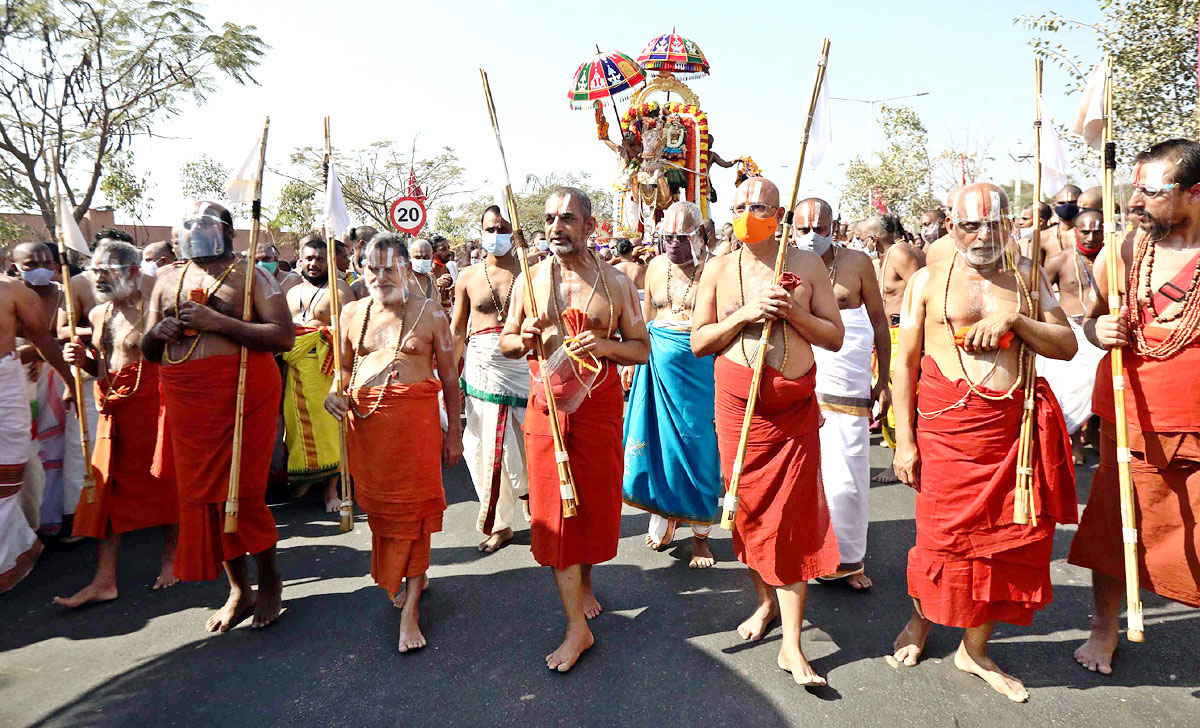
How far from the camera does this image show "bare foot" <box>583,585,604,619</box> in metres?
4.05

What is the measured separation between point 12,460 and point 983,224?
17.5 ft

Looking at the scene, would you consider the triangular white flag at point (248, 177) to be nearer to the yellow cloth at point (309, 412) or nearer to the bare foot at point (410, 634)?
the yellow cloth at point (309, 412)

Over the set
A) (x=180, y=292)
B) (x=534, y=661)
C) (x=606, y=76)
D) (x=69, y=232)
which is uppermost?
(x=606, y=76)

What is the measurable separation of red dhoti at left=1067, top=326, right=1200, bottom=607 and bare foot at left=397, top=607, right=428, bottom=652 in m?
3.22

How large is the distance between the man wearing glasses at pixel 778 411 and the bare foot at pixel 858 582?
2.83 ft

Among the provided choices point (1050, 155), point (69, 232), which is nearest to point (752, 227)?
point (1050, 155)

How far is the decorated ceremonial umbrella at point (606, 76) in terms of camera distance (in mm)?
14547

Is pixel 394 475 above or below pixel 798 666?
above

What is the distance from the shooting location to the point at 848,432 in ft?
14.6

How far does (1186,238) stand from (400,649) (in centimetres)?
400

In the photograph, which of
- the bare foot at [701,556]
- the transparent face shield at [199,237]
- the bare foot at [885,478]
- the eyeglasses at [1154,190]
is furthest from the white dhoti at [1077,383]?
the transparent face shield at [199,237]

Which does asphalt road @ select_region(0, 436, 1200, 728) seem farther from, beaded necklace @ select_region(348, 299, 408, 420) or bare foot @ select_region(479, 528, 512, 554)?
beaded necklace @ select_region(348, 299, 408, 420)

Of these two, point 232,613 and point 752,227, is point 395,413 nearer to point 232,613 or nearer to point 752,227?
point 232,613

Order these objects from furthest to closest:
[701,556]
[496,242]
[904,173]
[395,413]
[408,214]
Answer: [904,173] → [408,214] → [496,242] → [701,556] → [395,413]
